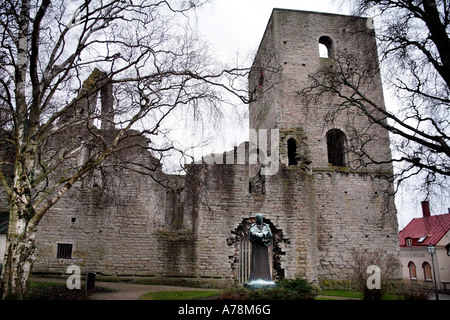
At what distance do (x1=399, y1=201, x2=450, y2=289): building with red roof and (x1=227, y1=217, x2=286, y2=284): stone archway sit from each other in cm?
1822

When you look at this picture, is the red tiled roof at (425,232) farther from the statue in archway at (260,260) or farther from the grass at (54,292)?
the grass at (54,292)

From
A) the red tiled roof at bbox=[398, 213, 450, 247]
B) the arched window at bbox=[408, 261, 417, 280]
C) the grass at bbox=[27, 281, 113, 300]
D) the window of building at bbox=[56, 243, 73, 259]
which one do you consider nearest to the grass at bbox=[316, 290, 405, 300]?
the grass at bbox=[27, 281, 113, 300]

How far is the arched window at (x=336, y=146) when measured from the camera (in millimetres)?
18688

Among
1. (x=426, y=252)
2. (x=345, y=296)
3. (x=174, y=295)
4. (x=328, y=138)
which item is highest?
(x=328, y=138)

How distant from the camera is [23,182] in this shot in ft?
25.7

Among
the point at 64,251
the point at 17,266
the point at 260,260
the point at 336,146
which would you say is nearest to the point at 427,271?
the point at 336,146

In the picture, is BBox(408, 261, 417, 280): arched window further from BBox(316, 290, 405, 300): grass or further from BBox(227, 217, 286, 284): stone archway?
BBox(227, 217, 286, 284): stone archway

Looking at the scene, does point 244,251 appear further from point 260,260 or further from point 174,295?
point 260,260

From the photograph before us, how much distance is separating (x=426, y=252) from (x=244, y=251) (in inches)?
883

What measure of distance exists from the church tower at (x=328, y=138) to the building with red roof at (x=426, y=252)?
12.6 m

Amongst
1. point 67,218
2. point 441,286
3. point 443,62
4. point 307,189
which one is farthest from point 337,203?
point 441,286

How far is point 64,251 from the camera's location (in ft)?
45.5

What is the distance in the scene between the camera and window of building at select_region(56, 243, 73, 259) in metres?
13.8
